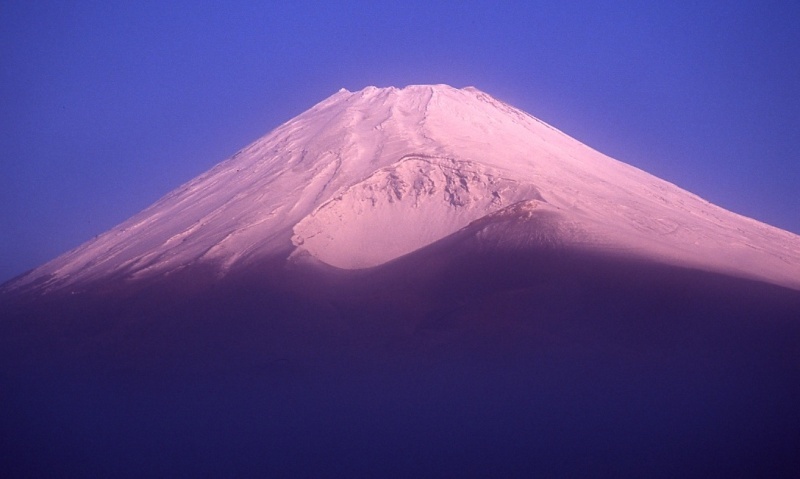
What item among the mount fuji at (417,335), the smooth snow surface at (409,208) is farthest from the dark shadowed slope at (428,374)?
the smooth snow surface at (409,208)

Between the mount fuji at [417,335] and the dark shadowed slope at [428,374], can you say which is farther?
the mount fuji at [417,335]

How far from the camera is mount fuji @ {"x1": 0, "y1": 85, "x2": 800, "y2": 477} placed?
11.3m

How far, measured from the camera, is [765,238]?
80.9 ft

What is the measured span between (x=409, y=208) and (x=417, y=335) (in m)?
7.27

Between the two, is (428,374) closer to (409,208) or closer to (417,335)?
(417,335)

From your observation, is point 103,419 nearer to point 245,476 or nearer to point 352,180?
point 245,476

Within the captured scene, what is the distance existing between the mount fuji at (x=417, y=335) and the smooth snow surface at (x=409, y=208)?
0.13 meters

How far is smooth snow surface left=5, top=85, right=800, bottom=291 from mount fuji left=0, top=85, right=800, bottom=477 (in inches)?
5.0

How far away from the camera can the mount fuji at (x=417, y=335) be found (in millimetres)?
11336

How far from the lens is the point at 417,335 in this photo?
14852mm

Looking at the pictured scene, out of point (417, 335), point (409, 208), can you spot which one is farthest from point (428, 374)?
point (409, 208)

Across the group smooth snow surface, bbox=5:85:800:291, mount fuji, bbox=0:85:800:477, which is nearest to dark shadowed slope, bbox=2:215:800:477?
mount fuji, bbox=0:85:800:477

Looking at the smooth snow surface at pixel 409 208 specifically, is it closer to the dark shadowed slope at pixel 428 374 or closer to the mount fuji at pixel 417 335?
the mount fuji at pixel 417 335

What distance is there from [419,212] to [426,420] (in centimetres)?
1012
